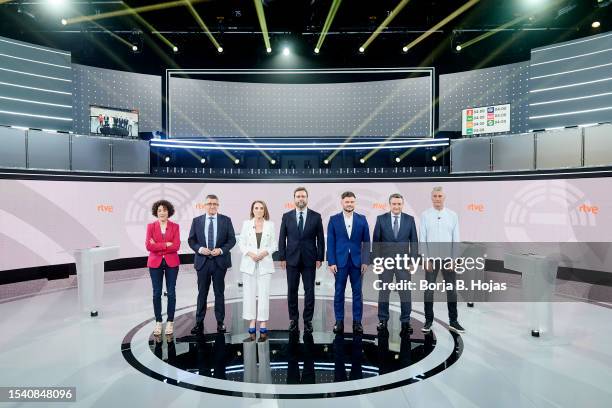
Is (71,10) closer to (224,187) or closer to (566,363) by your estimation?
(224,187)

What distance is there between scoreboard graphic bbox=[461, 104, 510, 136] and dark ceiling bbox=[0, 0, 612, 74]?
1.38 m

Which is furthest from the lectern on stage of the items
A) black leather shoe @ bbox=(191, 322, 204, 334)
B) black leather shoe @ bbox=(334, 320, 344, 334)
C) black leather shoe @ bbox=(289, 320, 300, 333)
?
black leather shoe @ bbox=(191, 322, 204, 334)

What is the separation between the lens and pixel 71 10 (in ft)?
25.9

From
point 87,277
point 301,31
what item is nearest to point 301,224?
point 87,277

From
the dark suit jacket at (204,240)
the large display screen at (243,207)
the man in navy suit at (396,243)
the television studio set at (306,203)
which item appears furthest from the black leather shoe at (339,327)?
the large display screen at (243,207)

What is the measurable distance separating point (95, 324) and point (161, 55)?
24.7 feet

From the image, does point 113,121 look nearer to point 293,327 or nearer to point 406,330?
point 293,327

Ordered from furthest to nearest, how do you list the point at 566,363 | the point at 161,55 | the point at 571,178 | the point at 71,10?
the point at 161,55, the point at 71,10, the point at 571,178, the point at 566,363

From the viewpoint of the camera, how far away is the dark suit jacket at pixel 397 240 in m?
3.97

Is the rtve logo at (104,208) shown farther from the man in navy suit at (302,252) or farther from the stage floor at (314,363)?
the man in navy suit at (302,252)

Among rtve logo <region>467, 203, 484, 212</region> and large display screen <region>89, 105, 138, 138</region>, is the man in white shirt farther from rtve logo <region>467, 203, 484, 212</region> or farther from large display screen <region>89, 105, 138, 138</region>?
large display screen <region>89, 105, 138, 138</region>

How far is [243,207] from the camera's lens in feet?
27.0

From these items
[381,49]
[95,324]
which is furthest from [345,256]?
[381,49]

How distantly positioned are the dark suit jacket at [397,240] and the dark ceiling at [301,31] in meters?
5.75
